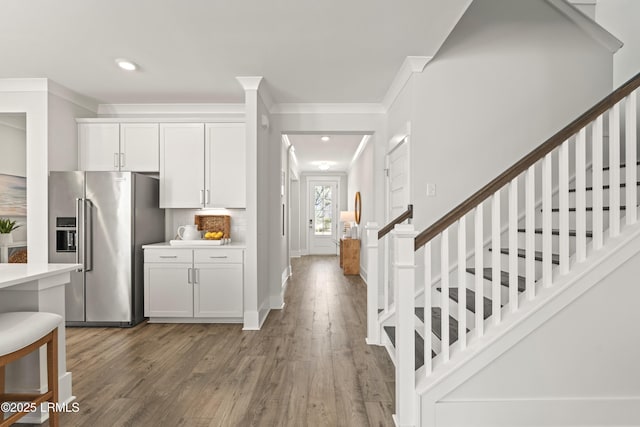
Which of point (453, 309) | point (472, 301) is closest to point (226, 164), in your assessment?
point (453, 309)

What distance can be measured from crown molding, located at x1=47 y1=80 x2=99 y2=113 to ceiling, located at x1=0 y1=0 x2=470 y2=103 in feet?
0.29

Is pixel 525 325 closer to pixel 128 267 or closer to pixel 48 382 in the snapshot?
pixel 48 382

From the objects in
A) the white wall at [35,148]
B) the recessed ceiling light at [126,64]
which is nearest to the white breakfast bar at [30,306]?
the white wall at [35,148]

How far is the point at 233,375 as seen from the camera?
105 inches

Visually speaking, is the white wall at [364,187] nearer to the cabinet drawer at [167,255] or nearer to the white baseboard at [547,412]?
the cabinet drawer at [167,255]

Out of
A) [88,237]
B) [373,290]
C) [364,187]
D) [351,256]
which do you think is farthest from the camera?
[351,256]

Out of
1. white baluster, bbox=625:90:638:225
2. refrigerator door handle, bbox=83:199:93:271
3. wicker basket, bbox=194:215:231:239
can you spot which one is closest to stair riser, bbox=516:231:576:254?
white baluster, bbox=625:90:638:225

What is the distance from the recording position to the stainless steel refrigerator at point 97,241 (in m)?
3.81

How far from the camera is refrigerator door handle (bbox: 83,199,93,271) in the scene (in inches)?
150

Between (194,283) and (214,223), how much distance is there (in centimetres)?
84

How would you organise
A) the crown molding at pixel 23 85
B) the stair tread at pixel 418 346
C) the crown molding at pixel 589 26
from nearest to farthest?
the stair tread at pixel 418 346 < the crown molding at pixel 589 26 < the crown molding at pixel 23 85

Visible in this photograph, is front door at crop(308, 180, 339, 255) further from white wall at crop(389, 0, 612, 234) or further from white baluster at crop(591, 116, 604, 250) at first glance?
white baluster at crop(591, 116, 604, 250)

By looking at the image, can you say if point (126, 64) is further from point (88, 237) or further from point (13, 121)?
point (13, 121)

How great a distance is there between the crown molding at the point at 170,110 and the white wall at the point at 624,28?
3.72 metres
